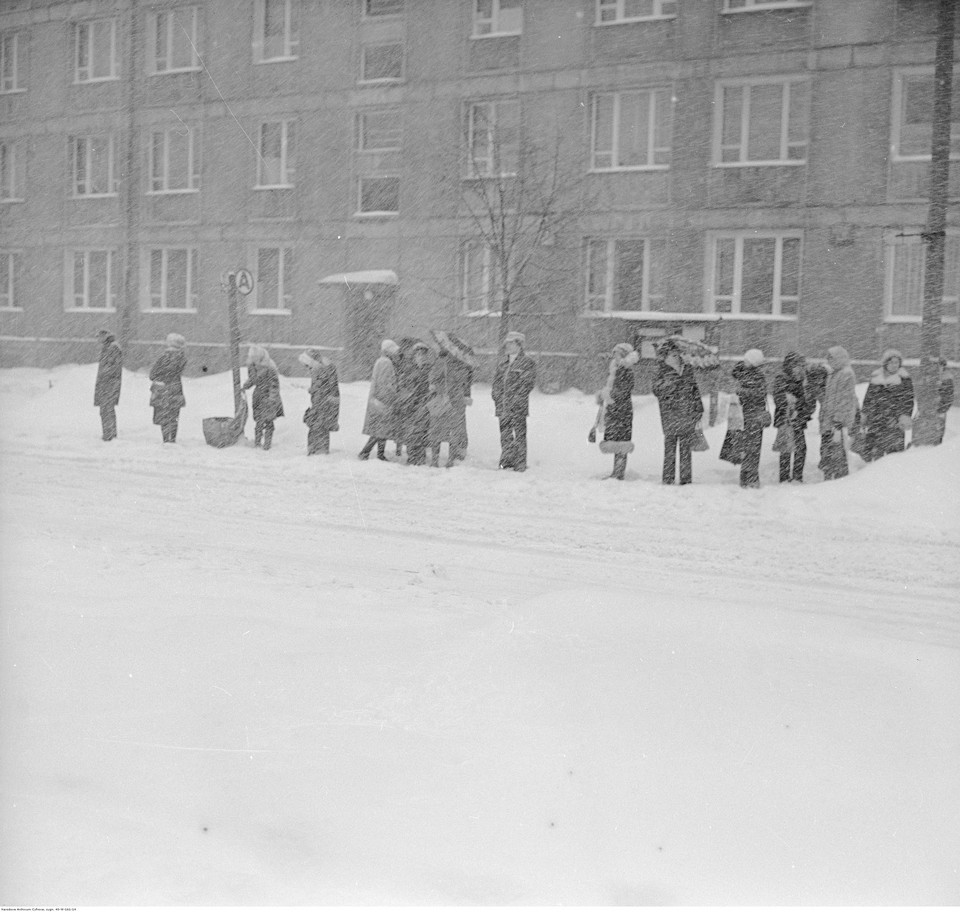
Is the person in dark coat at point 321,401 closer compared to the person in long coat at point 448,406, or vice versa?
the person in dark coat at point 321,401

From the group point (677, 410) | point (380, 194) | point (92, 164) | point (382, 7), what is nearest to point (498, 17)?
point (382, 7)

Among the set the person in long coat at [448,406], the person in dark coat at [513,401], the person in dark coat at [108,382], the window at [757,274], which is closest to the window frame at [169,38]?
the person in dark coat at [108,382]

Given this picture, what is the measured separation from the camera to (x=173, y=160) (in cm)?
412

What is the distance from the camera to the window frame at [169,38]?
3826 millimetres

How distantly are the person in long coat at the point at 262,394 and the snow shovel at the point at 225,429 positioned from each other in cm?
8

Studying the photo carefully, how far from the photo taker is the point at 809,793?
8.73 ft

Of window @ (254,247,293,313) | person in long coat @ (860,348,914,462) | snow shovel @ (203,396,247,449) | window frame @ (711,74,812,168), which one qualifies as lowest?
snow shovel @ (203,396,247,449)

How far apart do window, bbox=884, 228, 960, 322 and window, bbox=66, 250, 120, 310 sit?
12.0ft

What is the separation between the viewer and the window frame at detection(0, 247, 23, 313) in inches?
152

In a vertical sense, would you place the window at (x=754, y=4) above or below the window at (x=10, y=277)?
above

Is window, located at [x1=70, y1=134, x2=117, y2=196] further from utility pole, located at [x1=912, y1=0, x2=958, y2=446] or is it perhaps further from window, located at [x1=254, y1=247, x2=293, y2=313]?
utility pole, located at [x1=912, y1=0, x2=958, y2=446]

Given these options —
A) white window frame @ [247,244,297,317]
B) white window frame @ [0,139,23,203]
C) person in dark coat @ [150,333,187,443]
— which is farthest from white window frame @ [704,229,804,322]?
white window frame @ [0,139,23,203]

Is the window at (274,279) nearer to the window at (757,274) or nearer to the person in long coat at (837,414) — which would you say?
the window at (757,274)

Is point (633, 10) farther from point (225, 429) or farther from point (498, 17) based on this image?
point (225, 429)
